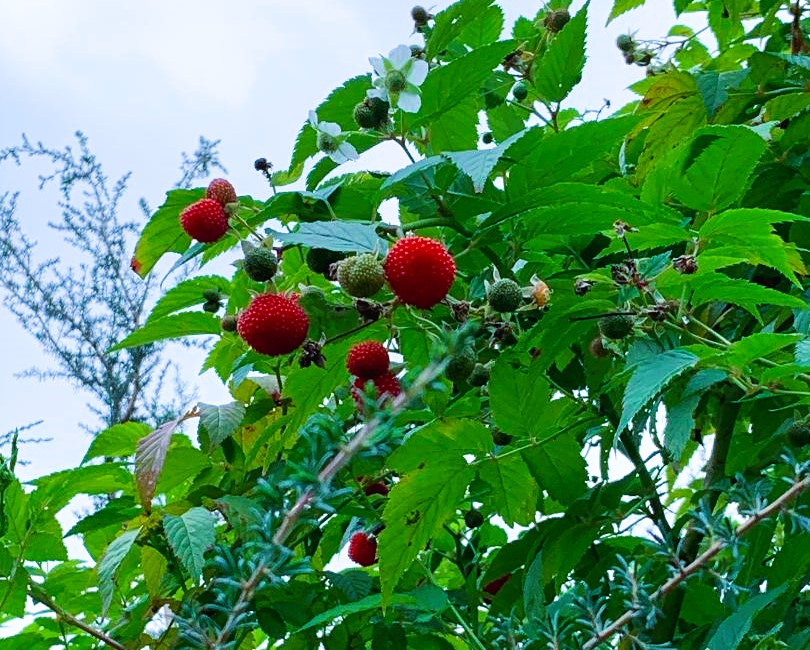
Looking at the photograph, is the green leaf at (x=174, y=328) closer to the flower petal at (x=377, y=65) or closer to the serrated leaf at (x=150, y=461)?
the serrated leaf at (x=150, y=461)

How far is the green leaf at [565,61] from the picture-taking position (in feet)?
4.76

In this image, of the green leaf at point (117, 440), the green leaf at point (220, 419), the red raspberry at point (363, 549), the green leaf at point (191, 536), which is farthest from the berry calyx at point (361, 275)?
the green leaf at point (117, 440)

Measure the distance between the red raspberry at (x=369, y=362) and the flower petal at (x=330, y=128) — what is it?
12.9 inches

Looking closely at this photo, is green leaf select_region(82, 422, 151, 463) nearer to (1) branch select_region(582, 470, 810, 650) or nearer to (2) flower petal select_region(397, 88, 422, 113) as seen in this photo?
(2) flower petal select_region(397, 88, 422, 113)

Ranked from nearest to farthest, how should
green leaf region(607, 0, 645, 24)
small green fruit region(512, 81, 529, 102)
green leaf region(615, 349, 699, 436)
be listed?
green leaf region(615, 349, 699, 436)
small green fruit region(512, 81, 529, 102)
green leaf region(607, 0, 645, 24)

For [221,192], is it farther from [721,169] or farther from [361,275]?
[721,169]

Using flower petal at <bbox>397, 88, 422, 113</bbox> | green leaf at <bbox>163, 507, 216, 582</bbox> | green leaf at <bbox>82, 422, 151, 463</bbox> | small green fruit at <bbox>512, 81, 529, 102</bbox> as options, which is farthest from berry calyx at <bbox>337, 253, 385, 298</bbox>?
small green fruit at <bbox>512, 81, 529, 102</bbox>

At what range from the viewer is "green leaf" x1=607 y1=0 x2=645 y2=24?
2232 millimetres

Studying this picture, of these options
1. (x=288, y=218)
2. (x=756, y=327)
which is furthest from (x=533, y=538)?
(x=288, y=218)

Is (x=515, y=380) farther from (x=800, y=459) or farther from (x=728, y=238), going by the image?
(x=800, y=459)

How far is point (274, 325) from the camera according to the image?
106cm

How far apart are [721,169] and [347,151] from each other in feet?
1.60

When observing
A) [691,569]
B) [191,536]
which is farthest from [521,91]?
[691,569]

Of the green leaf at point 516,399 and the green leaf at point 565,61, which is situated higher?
the green leaf at point 565,61
